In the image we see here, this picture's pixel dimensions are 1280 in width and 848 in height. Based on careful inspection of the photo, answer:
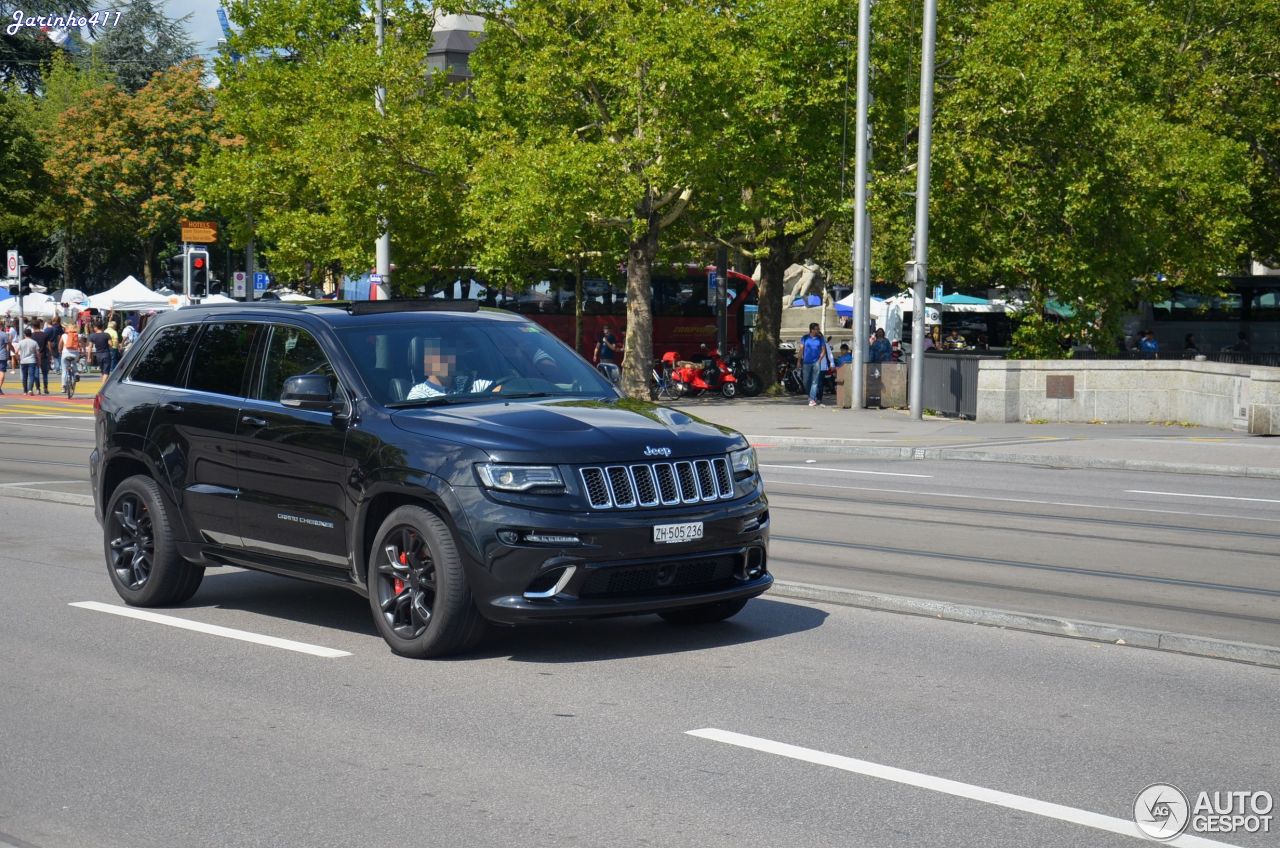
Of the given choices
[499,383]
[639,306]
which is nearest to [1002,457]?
[499,383]

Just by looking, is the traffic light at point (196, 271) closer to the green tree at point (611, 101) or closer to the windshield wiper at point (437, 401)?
the green tree at point (611, 101)

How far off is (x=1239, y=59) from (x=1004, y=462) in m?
23.0

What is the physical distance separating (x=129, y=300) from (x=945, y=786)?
159ft

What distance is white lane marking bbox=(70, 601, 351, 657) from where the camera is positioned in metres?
8.26

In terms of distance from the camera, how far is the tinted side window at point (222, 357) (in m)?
9.15

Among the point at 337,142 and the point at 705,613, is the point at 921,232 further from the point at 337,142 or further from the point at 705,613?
the point at 705,613

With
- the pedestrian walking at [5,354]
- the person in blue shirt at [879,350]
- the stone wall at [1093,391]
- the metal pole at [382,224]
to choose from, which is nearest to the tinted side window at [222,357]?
the stone wall at [1093,391]

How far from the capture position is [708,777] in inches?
228

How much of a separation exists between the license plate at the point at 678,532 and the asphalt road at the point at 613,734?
629mm

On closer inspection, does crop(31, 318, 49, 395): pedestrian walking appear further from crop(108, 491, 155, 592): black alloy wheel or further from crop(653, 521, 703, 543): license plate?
crop(653, 521, 703, 543): license plate

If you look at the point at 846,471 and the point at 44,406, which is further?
the point at 44,406

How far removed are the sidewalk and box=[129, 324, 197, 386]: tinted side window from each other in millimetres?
10718

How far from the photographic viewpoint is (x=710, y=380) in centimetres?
3981

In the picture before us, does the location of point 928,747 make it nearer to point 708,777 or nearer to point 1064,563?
point 708,777
